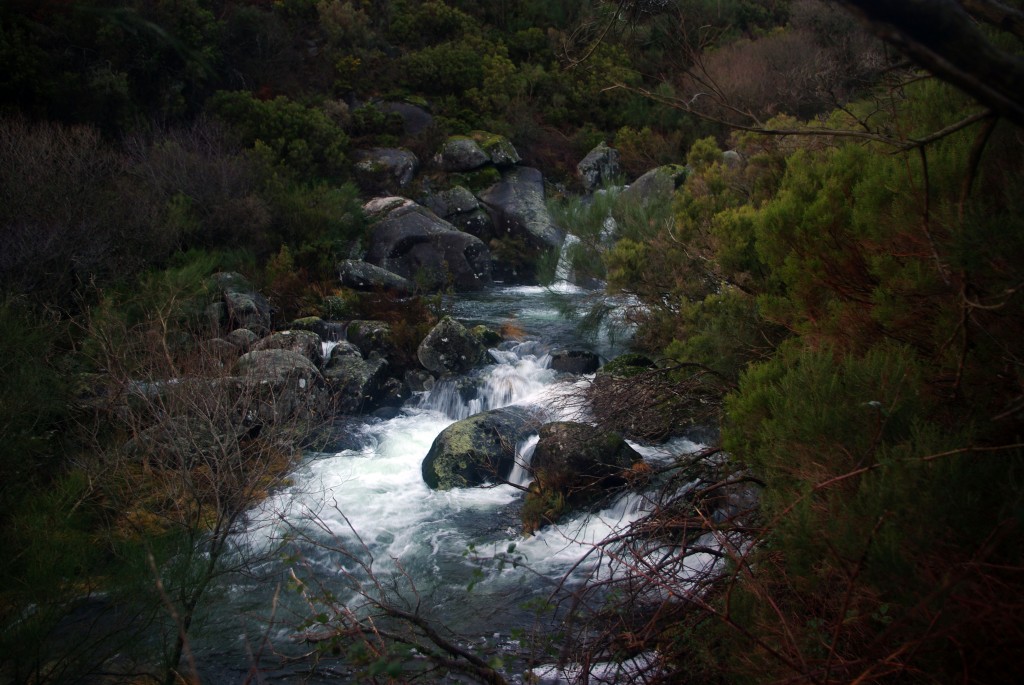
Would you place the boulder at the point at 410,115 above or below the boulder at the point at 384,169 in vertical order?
above

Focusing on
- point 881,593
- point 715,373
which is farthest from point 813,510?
point 715,373

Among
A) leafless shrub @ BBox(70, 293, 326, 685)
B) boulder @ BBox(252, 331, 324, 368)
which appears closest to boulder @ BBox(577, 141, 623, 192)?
boulder @ BBox(252, 331, 324, 368)

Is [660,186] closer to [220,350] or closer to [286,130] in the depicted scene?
[220,350]

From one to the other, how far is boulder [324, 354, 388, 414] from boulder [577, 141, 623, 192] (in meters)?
9.97

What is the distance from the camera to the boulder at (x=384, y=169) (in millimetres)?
17219

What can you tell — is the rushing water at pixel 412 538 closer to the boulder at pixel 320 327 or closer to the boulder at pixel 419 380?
the boulder at pixel 419 380

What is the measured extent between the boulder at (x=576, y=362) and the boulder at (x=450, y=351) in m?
1.11

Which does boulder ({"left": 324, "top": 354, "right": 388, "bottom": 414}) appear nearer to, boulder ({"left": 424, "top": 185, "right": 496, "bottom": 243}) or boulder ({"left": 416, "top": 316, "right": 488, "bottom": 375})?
boulder ({"left": 416, "top": 316, "right": 488, "bottom": 375})

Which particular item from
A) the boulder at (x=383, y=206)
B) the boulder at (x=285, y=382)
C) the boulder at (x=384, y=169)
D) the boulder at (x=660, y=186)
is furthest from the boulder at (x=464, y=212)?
the boulder at (x=285, y=382)

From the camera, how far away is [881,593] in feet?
6.76

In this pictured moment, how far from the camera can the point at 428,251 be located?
14.8 meters

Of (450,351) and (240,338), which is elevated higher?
(240,338)

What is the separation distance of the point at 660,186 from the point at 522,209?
698 cm

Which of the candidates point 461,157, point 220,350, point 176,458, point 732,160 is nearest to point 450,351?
point 220,350
